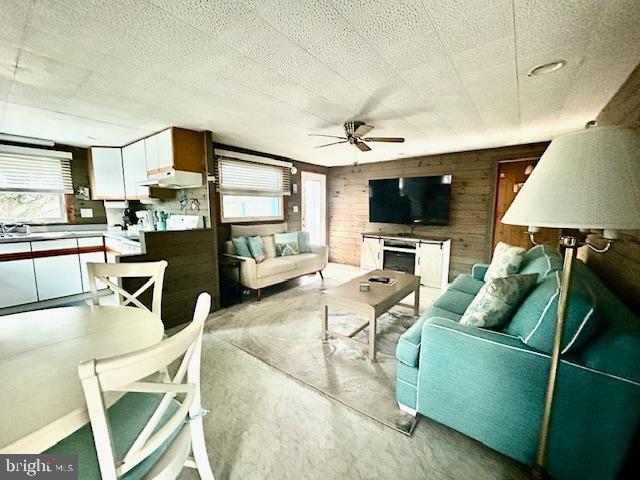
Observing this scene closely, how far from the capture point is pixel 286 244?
4453 mm

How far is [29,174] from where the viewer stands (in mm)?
3521

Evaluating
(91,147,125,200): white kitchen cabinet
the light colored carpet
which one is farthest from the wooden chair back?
(91,147,125,200): white kitchen cabinet

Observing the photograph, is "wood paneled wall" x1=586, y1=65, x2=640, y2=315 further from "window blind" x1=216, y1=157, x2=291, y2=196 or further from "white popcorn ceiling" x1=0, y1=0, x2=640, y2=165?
"window blind" x1=216, y1=157, x2=291, y2=196

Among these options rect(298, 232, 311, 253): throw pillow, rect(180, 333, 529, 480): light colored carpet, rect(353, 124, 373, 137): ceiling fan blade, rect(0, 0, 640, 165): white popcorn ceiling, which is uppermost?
rect(0, 0, 640, 165): white popcorn ceiling

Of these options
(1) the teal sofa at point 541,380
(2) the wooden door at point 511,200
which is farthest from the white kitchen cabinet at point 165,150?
(2) the wooden door at point 511,200

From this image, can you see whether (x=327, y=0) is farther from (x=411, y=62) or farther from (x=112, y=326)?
(x=112, y=326)

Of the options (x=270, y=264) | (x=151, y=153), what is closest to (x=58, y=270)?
(x=151, y=153)

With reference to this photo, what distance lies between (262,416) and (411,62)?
248cm

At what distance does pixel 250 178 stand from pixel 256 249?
132 centimetres

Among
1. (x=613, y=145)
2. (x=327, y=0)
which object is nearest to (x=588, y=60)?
(x=613, y=145)

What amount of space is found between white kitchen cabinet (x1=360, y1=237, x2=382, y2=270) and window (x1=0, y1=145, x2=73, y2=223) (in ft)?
16.1

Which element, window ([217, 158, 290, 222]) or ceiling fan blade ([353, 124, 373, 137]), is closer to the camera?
ceiling fan blade ([353, 124, 373, 137])

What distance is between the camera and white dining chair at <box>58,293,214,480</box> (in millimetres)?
623

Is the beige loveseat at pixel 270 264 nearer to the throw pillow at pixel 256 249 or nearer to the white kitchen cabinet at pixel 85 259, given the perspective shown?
the throw pillow at pixel 256 249
